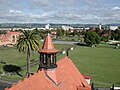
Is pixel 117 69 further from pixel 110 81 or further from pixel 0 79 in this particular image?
pixel 0 79

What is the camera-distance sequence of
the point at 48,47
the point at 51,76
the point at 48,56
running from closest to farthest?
the point at 51,76
the point at 48,56
the point at 48,47

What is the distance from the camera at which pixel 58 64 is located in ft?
90.4

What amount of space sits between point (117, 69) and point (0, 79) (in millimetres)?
28360

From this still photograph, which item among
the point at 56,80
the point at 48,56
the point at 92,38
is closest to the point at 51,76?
the point at 56,80

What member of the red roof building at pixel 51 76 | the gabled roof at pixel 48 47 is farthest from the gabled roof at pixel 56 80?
the gabled roof at pixel 48 47

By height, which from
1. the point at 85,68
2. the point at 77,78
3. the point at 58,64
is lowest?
the point at 85,68

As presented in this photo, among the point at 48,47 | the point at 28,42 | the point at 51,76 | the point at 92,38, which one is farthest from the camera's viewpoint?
the point at 92,38

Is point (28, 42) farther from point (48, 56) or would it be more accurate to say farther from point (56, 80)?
point (56, 80)

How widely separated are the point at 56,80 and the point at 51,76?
636mm

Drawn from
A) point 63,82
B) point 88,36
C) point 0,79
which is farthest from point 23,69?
point 88,36

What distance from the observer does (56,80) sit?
24.5m

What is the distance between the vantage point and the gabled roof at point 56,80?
20078mm

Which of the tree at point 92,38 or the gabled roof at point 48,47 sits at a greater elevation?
the gabled roof at point 48,47

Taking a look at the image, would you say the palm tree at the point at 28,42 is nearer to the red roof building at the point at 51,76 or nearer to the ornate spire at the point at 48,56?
the red roof building at the point at 51,76
